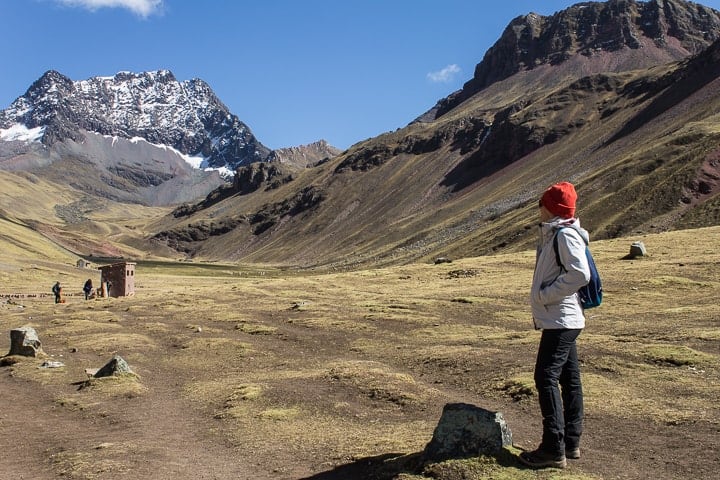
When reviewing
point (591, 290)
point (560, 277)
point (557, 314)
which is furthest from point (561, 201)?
point (557, 314)

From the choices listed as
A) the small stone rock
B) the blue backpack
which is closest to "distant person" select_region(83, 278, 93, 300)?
the small stone rock

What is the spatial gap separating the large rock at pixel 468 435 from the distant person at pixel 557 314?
58cm

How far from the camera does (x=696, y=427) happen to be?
1331 cm

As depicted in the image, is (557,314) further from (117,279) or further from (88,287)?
(117,279)

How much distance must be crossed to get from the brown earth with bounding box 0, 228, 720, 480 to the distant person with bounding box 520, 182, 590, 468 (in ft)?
2.01

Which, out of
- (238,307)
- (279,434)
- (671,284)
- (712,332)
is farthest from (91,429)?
(671,284)

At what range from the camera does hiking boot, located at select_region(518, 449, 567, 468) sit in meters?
10.4

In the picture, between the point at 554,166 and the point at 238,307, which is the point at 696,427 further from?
the point at 554,166

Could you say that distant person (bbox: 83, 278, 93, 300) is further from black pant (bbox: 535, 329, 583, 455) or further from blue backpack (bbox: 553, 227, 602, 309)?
blue backpack (bbox: 553, 227, 602, 309)

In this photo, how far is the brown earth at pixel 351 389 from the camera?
A: 13.0 metres

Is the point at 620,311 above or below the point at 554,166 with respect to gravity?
below

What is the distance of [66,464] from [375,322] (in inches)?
916

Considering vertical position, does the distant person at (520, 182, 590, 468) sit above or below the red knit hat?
below

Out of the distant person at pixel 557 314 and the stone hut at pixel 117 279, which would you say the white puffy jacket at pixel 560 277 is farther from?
the stone hut at pixel 117 279
